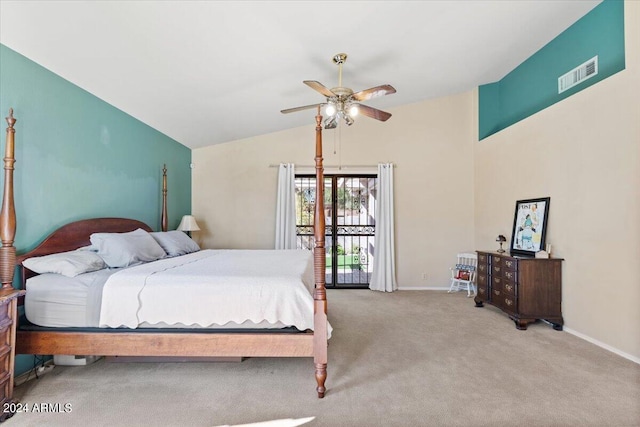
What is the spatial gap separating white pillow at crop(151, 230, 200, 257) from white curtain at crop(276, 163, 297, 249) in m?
1.70

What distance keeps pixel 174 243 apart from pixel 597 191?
187 inches

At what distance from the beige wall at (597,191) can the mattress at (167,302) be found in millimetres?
2977

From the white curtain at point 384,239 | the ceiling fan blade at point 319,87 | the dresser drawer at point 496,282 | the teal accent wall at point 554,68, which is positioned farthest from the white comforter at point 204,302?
A: the teal accent wall at point 554,68

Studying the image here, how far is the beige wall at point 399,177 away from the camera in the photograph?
5844 millimetres

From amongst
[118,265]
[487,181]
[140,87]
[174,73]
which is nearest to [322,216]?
[118,265]

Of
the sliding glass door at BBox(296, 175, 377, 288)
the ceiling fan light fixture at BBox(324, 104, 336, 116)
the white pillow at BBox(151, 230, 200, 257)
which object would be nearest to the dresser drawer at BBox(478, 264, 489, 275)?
the sliding glass door at BBox(296, 175, 377, 288)

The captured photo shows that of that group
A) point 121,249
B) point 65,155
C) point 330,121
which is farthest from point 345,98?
point 65,155

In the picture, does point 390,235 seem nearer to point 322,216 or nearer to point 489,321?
point 489,321

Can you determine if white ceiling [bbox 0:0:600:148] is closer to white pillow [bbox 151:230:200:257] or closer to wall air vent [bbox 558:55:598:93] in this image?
wall air vent [bbox 558:55:598:93]

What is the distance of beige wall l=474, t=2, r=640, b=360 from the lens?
9.59 feet

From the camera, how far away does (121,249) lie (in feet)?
9.93

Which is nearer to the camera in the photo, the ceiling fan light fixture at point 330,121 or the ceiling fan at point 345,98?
the ceiling fan at point 345,98

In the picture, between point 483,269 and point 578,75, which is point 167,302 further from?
point 578,75

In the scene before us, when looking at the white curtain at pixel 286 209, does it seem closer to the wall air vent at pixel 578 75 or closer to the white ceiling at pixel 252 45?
the white ceiling at pixel 252 45
